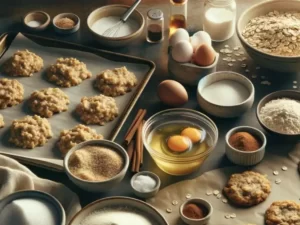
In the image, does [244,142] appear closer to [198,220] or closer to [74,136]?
[198,220]

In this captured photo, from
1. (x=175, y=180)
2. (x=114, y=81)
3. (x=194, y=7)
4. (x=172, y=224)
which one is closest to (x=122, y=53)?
(x=114, y=81)

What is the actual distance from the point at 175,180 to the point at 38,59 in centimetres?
73

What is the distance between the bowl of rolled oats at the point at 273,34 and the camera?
2.29 m

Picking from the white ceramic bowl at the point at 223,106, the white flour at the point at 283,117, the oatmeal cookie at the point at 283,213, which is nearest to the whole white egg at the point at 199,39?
the white ceramic bowl at the point at 223,106

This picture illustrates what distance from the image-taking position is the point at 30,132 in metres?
2.12

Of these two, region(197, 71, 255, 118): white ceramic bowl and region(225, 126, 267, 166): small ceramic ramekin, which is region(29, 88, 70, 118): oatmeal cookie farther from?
region(225, 126, 267, 166): small ceramic ramekin

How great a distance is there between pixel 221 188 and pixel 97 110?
49 cm

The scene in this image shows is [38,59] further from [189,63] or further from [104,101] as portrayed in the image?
[189,63]

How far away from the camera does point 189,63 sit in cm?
230

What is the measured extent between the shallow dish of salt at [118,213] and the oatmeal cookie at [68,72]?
1.97 ft

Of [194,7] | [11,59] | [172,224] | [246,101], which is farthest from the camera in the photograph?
[194,7]

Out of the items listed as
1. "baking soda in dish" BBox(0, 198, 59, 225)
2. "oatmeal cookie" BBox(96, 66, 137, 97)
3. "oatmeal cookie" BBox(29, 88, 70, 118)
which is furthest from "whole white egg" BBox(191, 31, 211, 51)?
"baking soda in dish" BBox(0, 198, 59, 225)

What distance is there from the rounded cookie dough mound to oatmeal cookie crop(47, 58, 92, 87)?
0.26 meters

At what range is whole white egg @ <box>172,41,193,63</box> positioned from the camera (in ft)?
7.46
